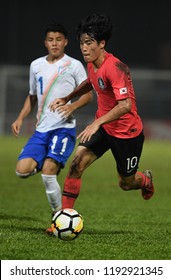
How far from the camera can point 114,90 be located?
7.31m

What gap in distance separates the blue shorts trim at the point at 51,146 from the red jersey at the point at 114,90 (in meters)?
0.95

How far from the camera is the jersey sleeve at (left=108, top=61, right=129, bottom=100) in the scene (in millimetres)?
7270

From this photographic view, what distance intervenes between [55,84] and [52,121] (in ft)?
1.44

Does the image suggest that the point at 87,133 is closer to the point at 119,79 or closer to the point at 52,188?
the point at 119,79

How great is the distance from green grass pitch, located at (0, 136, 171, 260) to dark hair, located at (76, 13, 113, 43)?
77.3 inches

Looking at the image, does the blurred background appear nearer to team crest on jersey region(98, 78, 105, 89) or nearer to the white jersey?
the white jersey

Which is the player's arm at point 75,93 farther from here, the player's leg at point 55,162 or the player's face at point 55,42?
the player's face at point 55,42

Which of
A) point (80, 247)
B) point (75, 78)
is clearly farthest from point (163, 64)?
point (80, 247)

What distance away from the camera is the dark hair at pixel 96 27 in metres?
7.50

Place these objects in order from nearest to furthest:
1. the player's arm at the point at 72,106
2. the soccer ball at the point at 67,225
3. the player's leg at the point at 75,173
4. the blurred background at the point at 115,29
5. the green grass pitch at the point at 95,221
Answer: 1. the green grass pitch at the point at 95,221
2. the soccer ball at the point at 67,225
3. the player's leg at the point at 75,173
4. the player's arm at the point at 72,106
5. the blurred background at the point at 115,29

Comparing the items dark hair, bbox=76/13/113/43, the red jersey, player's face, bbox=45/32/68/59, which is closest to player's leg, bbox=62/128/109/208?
the red jersey

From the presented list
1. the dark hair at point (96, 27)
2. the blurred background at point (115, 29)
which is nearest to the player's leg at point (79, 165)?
the dark hair at point (96, 27)

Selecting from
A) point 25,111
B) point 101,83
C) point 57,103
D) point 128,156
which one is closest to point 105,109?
point 101,83
